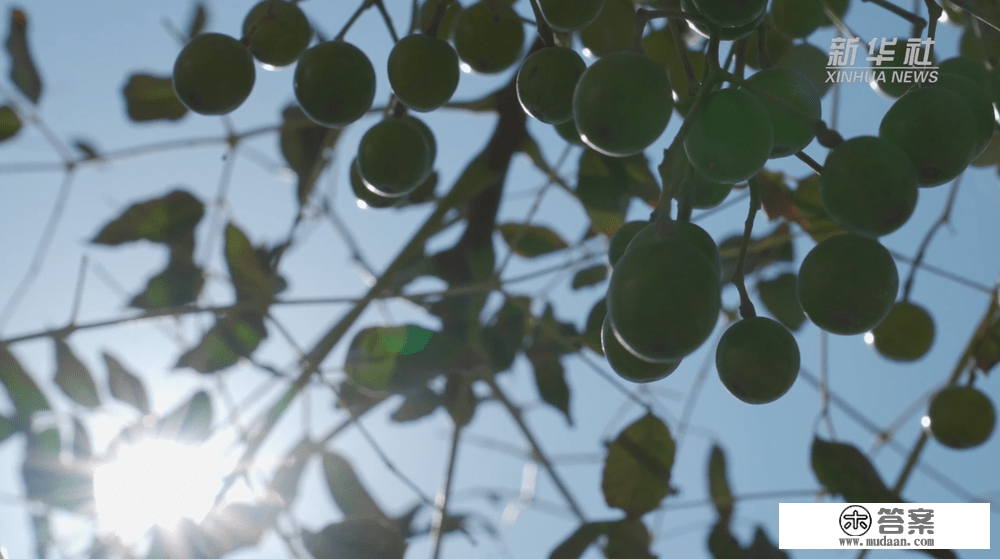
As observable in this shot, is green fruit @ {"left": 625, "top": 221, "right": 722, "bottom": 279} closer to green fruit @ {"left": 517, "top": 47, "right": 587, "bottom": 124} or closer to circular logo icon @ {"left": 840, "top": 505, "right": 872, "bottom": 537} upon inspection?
green fruit @ {"left": 517, "top": 47, "right": 587, "bottom": 124}

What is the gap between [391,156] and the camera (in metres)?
1.18

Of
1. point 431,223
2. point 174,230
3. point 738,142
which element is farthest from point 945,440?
point 174,230

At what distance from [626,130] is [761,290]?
1148 millimetres

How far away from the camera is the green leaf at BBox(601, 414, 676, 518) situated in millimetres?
1265

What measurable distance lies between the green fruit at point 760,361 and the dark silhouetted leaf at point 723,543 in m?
0.86

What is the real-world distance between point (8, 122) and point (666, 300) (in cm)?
167

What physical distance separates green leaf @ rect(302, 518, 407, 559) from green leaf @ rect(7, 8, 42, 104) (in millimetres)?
1292

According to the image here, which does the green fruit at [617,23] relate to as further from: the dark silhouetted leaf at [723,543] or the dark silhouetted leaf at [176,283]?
the dark silhouetted leaf at [723,543]

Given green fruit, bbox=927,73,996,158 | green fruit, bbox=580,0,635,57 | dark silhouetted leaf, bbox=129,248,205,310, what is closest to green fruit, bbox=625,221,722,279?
green fruit, bbox=927,73,996,158

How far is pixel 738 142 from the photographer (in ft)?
2.71

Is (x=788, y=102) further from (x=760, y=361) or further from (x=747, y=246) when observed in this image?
(x=760, y=361)

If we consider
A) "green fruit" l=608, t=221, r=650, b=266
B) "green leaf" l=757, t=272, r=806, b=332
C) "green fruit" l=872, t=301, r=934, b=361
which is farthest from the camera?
"green leaf" l=757, t=272, r=806, b=332

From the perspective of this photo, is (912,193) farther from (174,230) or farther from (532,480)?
(532,480)

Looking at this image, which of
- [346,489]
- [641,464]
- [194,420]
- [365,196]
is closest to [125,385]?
[194,420]
